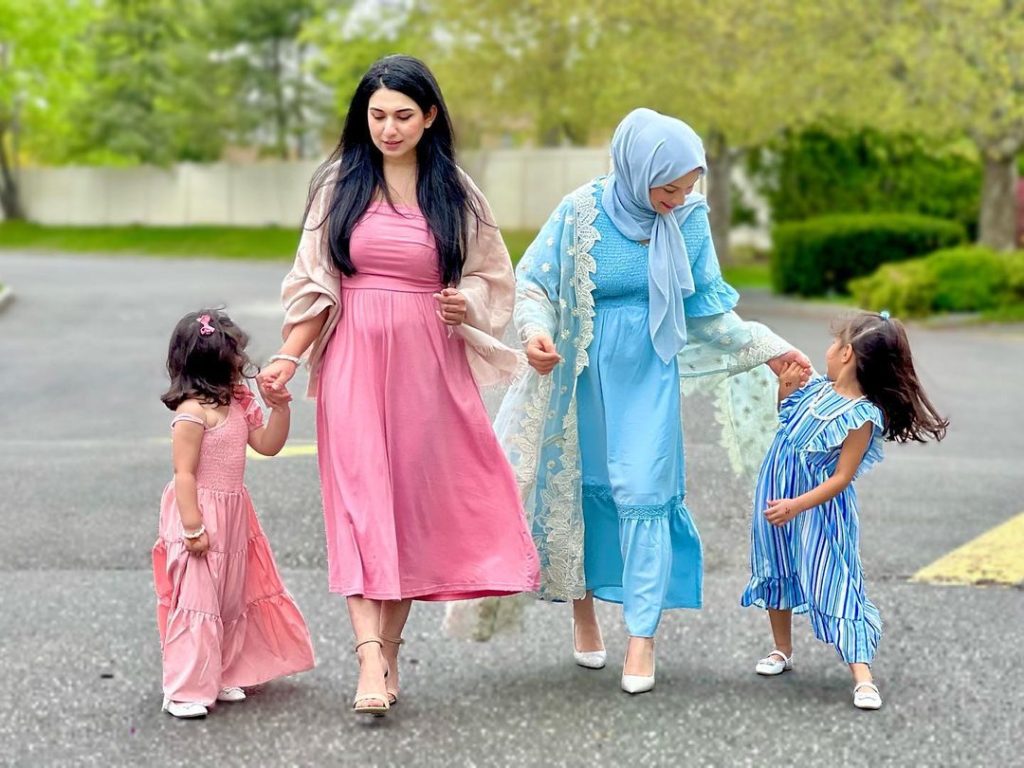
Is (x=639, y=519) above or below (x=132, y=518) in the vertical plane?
above

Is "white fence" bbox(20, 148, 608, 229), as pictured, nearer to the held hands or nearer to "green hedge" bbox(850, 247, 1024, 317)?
"green hedge" bbox(850, 247, 1024, 317)

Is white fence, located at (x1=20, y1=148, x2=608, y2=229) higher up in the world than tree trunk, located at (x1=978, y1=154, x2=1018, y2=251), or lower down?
lower down

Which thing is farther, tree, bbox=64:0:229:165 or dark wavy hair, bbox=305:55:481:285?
tree, bbox=64:0:229:165

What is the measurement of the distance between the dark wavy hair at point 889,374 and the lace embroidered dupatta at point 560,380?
1.15 ft

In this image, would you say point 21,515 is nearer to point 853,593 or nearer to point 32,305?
point 853,593

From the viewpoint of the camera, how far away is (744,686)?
457cm

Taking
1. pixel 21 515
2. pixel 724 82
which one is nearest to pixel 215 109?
pixel 724 82

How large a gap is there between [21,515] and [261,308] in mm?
13478

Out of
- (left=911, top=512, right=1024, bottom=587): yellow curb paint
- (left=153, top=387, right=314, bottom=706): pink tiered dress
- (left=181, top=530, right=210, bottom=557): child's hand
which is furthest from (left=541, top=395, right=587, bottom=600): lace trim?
(left=911, top=512, right=1024, bottom=587): yellow curb paint

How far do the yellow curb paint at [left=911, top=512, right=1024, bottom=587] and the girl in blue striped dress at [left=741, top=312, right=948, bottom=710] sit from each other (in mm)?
1749

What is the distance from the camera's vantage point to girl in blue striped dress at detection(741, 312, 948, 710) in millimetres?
4355

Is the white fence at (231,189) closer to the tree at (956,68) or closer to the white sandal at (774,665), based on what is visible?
the tree at (956,68)

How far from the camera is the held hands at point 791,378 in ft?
15.1

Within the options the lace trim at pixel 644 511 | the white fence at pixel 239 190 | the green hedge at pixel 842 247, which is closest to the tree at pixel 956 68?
the green hedge at pixel 842 247
